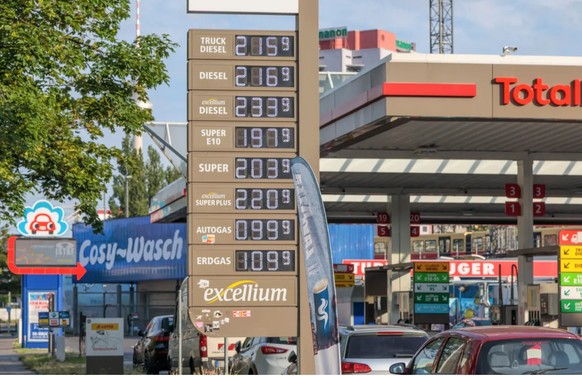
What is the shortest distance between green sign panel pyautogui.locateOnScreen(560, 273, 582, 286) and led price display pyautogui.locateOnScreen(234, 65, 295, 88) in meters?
9.07

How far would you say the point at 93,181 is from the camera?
23844 millimetres

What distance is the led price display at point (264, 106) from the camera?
61.3ft

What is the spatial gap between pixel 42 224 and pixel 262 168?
112 ft

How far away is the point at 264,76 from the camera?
741 inches

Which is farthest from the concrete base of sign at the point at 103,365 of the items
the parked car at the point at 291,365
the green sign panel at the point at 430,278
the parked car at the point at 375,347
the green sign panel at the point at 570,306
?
the parked car at the point at 375,347

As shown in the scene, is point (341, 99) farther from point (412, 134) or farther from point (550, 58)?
point (550, 58)

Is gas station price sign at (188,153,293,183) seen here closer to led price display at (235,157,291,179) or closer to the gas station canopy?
led price display at (235,157,291,179)

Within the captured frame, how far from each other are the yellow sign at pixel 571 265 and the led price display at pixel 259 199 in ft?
27.6

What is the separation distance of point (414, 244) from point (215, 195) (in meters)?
82.6

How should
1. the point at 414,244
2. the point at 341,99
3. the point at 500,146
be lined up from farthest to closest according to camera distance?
the point at 414,244 < the point at 500,146 < the point at 341,99

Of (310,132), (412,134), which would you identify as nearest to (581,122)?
(412,134)

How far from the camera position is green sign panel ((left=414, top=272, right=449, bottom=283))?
3381 cm

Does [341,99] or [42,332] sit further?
[42,332]

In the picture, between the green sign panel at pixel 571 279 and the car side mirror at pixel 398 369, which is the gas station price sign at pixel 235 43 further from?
the green sign panel at pixel 571 279
